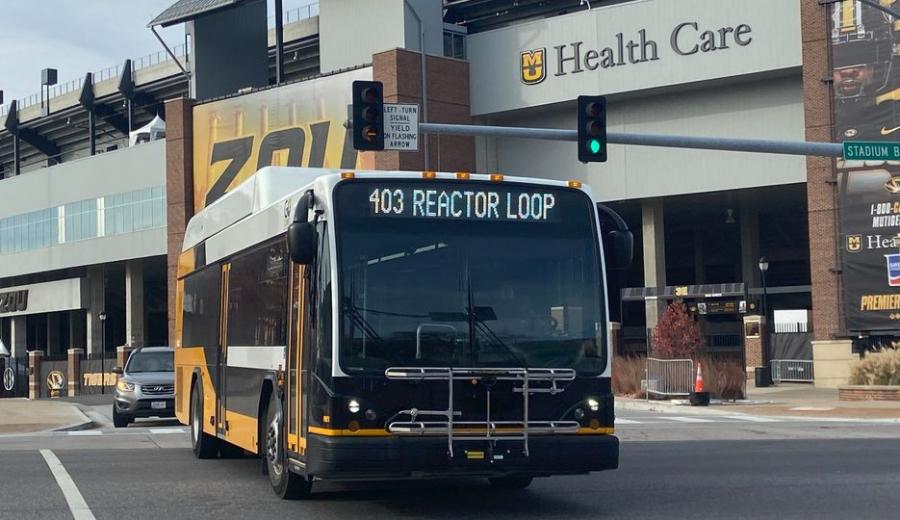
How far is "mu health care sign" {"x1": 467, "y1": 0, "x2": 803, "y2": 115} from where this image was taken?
4647 cm

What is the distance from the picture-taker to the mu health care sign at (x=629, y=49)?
4647 centimetres

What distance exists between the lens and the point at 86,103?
73.9 meters

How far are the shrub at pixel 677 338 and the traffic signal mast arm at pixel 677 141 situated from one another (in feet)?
45.4

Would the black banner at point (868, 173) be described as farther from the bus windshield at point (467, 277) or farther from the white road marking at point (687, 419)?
the bus windshield at point (467, 277)

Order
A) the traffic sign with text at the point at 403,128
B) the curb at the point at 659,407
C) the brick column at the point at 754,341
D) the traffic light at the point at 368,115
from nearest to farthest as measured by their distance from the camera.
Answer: the traffic light at the point at 368,115 → the traffic sign with text at the point at 403,128 → the curb at the point at 659,407 → the brick column at the point at 754,341

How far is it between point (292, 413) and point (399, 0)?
1722 inches

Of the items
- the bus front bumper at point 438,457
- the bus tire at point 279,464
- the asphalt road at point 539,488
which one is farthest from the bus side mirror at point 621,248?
the bus tire at point 279,464

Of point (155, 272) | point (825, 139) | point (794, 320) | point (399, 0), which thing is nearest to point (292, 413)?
point (825, 139)

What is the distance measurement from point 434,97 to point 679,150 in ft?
34.4

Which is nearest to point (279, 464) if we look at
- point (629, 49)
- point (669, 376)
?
point (669, 376)

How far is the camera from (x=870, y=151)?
2316 cm

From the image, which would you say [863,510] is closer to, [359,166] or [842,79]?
[842,79]

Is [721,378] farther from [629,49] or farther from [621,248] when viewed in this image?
[621,248]

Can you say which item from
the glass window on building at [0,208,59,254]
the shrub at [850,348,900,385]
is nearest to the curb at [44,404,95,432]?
the shrub at [850,348,900,385]
